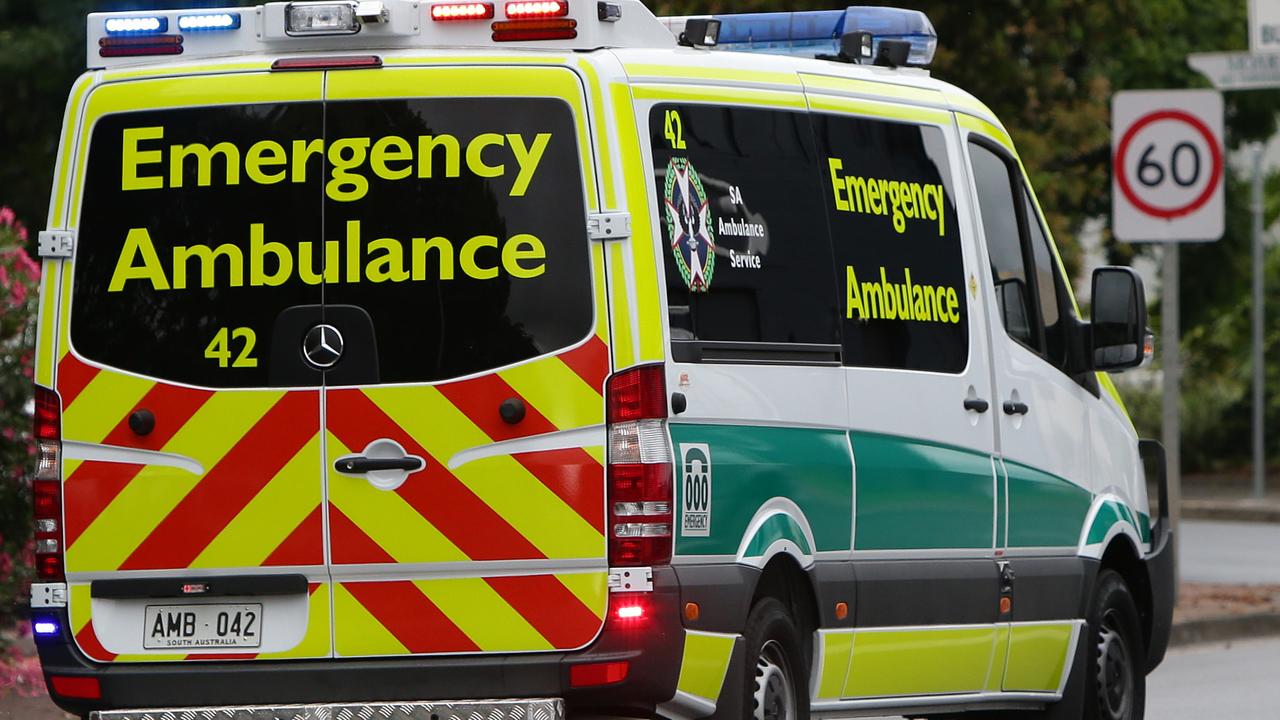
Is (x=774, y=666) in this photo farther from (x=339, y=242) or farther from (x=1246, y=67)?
(x=1246, y=67)

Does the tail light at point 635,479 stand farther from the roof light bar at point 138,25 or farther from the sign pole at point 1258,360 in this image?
the sign pole at point 1258,360

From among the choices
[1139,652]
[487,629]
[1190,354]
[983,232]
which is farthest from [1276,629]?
[1190,354]

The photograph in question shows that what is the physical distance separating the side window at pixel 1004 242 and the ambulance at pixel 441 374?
1.33 meters

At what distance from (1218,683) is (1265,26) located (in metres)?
5.90

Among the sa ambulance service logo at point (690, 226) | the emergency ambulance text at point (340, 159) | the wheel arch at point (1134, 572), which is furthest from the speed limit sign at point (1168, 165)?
the emergency ambulance text at point (340, 159)

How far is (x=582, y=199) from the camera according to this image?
704 centimetres

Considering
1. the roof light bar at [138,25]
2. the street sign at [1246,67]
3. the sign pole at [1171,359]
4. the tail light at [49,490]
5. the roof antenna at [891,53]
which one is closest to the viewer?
the tail light at [49,490]

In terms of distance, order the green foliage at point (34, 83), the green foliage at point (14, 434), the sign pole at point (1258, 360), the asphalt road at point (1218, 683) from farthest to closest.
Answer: the sign pole at point (1258, 360)
the green foliage at point (34, 83)
the asphalt road at point (1218, 683)
the green foliage at point (14, 434)

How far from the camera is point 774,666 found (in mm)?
7684

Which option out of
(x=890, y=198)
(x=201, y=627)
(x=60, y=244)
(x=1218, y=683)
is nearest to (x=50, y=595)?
(x=201, y=627)

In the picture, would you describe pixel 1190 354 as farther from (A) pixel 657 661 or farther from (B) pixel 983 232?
(A) pixel 657 661

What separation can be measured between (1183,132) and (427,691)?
9369 mm

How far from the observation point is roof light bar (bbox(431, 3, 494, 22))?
7.32 metres

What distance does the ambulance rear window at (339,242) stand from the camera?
23.2 feet
